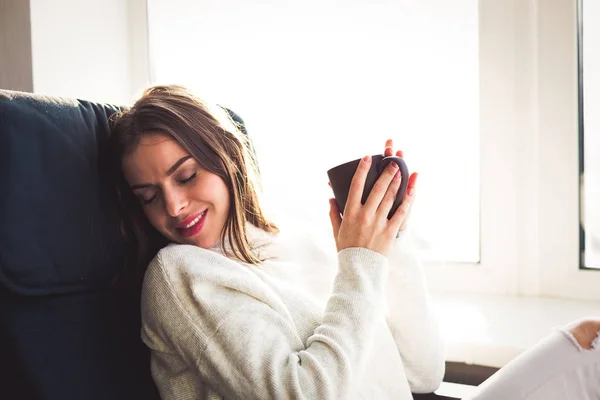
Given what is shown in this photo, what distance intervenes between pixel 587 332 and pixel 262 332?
0.52 m

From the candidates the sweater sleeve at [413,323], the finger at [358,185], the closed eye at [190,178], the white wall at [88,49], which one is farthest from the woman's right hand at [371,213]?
the white wall at [88,49]

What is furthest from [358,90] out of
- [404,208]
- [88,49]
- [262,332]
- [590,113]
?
[262,332]

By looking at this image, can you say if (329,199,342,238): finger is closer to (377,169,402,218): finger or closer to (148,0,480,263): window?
(377,169,402,218): finger

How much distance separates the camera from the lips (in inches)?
37.5

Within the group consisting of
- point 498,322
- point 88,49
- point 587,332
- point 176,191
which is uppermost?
point 88,49

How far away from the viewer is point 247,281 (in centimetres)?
84

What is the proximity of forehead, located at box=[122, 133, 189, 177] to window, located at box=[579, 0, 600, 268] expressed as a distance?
1056 mm

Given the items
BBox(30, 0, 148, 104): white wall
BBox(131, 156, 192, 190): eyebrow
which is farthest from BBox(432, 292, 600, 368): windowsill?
BBox(30, 0, 148, 104): white wall

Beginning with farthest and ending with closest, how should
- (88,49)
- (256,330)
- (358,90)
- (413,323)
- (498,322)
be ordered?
(88,49) < (358,90) < (498,322) < (413,323) < (256,330)

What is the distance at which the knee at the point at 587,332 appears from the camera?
828 mm

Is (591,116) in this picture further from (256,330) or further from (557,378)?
(256,330)

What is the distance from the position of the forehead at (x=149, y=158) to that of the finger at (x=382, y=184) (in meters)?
0.36

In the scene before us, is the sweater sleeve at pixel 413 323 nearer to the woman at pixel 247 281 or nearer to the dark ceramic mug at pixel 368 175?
the woman at pixel 247 281

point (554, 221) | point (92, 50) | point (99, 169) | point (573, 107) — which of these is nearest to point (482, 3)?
point (573, 107)
